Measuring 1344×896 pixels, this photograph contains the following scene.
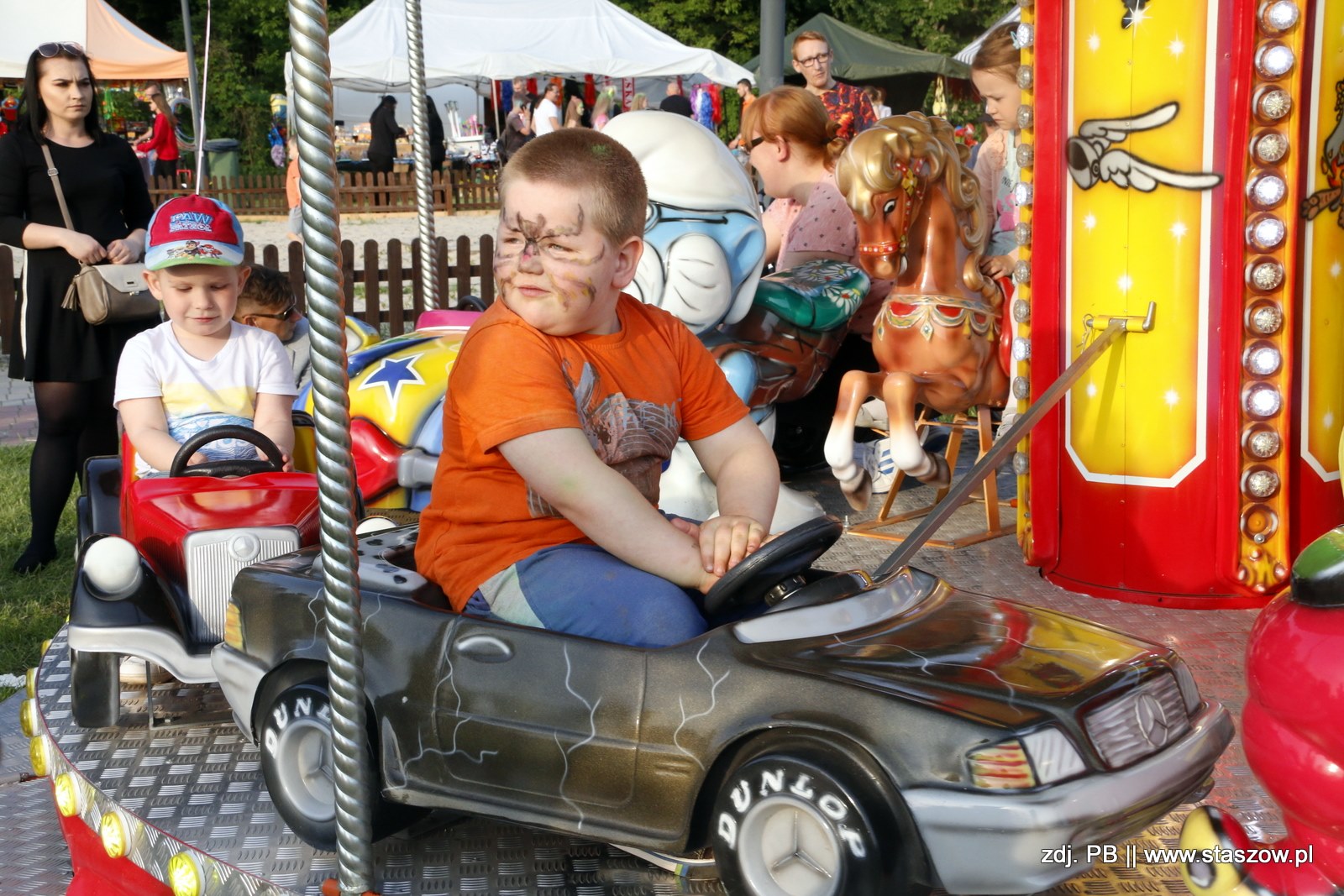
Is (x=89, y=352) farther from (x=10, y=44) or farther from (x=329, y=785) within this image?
(x=10, y=44)

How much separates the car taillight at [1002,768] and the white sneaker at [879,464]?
116 inches

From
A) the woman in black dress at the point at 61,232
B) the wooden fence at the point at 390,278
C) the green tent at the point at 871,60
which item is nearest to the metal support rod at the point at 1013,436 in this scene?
the woman in black dress at the point at 61,232

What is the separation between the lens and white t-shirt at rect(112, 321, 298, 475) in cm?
311

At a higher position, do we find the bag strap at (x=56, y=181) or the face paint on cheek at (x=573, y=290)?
the bag strap at (x=56, y=181)

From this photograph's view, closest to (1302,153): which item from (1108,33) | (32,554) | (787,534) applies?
(1108,33)

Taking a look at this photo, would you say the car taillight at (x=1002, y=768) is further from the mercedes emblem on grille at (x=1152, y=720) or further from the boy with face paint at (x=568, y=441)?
the boy with face paint at (x=568, y=441)

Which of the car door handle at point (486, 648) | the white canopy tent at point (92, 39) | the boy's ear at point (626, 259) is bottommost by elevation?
the car door handle at point (486, 648)

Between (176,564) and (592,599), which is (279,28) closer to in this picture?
(176,564)

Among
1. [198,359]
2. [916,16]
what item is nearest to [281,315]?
[198,359]

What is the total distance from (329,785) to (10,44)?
15294 mm

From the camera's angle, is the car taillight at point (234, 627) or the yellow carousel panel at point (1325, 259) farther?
the yellow carousel panel at point (1325, 259)

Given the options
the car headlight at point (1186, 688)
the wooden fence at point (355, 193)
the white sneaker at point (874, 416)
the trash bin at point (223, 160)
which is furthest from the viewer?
the trash bin at point (223, 160)

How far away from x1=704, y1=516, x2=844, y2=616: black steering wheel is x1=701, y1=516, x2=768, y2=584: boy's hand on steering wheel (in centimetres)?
5

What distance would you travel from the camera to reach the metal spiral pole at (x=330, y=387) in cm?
170
